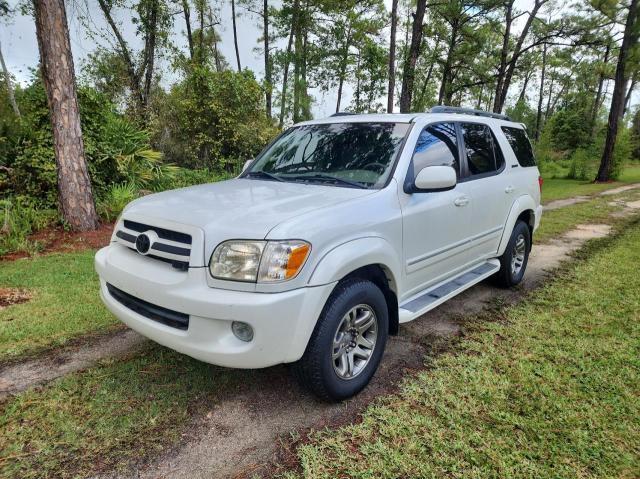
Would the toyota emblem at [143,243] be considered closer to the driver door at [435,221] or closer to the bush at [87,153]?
the driver door at [435,221]

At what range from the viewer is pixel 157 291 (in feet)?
7.63

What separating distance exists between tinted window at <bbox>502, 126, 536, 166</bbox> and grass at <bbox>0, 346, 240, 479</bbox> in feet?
12.8

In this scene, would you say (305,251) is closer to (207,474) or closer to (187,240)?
(187,240)

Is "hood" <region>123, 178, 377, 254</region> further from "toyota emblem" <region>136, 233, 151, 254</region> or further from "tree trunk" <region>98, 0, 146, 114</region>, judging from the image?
"tree trunk" <region>98, 0, 146, 114</region>

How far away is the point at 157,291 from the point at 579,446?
8.18 ft

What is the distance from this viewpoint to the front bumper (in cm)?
212

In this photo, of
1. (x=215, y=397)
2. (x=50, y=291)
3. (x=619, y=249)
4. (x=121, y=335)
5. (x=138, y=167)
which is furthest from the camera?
(x=138, y=167)

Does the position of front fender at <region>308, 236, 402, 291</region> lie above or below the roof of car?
below

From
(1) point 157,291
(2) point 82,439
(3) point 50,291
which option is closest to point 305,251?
(1) point 157,291

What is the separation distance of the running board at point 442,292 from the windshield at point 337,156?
0.95 metres

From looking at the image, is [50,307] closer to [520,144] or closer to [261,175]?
[261,175]

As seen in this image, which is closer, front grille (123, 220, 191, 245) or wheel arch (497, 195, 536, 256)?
front grille (123, 220, 191, 245)

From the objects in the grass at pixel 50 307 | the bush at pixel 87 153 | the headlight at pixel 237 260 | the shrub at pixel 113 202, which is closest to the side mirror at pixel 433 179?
the headlight at pixel 237 260

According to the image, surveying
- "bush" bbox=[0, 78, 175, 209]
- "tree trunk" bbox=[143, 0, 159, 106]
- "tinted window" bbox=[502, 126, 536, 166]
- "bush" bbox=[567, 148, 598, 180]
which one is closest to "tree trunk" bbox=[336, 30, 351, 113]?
"tree trunk" bbox=[143, 0, 159, 106]
